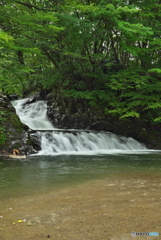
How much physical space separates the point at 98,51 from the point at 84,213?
45.7ft

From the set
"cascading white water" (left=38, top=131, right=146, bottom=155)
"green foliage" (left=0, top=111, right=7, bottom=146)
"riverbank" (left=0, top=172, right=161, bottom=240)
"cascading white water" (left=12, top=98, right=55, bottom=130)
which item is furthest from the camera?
"cascading white water" (left=12, top=98, right=55, bottom=130)

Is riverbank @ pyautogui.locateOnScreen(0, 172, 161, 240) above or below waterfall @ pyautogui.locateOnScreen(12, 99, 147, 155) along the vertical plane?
above

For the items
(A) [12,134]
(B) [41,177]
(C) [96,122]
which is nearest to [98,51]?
(C) [96,122]

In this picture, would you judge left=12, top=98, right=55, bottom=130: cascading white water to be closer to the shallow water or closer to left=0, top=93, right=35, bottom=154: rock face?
left=0, top=93, right=35, bottom=154: rock face

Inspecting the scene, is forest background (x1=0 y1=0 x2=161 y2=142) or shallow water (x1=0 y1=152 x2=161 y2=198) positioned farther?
forest background (x1=0 y1=0 x2=161 y2=142)

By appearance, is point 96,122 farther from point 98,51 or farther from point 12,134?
point 12,134

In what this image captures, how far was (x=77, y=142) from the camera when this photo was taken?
11867 mm

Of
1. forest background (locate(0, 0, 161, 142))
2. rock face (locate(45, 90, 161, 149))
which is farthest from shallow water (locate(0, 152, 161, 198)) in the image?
rock face (locate(45, 90, 161, 149))

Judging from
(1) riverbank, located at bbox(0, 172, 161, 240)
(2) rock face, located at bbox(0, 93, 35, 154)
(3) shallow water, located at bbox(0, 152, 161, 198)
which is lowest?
(2) rock face, located at bbox(0, 93, 35, 154)

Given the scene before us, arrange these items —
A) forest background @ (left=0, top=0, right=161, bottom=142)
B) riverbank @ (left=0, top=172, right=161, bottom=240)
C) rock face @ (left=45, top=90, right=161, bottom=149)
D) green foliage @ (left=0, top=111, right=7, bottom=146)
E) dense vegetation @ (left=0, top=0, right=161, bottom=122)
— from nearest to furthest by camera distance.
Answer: riverbank @ (left=0, top=172, right=161, bottom=240)
green foliage @ (left=0, top=111, right=7, bottom=146)
dense vegetation @ (left=0, top=0, right=161, bottom=122)
forest background @ (left=0, top=0, right=161, bottom=142)
rock face @ (left=45, top=90, right=161, bottom=149)

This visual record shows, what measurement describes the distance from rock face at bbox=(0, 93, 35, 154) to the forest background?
0.48m

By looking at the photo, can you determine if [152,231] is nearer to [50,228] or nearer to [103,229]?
[103,229]

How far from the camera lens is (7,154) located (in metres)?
9.37

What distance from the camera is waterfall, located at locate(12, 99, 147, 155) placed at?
1108 centimetres
